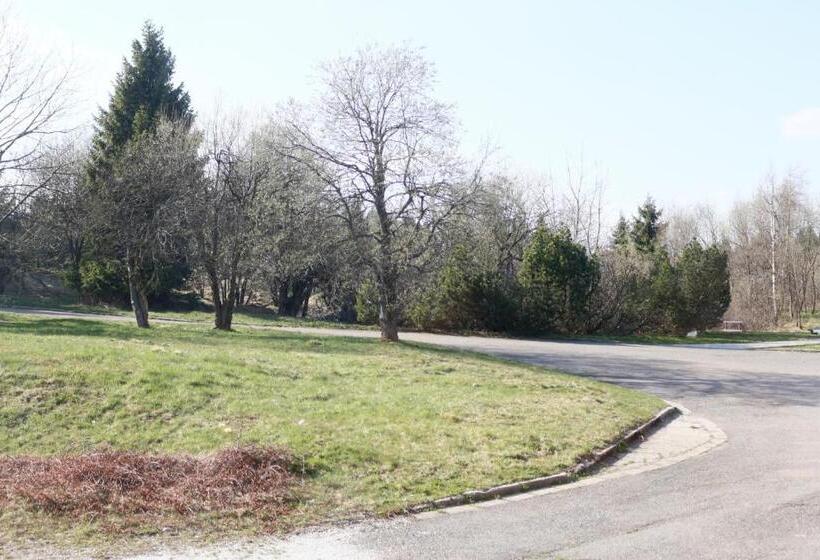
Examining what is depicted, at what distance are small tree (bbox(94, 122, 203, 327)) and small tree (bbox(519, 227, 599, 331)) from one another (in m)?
16.9

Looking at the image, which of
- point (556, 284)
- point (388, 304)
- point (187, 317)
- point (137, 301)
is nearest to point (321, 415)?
point (388, 304)

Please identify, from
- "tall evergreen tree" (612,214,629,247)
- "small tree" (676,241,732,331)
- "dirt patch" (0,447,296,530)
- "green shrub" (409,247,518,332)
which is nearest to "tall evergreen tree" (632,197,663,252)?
"tall evergreen tree" (612,214,629,247)

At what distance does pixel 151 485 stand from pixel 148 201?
19785 mm

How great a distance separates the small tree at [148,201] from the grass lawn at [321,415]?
8.68 meters

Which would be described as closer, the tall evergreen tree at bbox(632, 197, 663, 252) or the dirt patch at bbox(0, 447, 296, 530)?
the dirt patch at bbox(0, 447, 296, 530)

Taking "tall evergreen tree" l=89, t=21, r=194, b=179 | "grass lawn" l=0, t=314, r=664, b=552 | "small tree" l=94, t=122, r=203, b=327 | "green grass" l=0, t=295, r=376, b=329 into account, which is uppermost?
"tall evergreen tree" l=89, t=21, r=194, b=179

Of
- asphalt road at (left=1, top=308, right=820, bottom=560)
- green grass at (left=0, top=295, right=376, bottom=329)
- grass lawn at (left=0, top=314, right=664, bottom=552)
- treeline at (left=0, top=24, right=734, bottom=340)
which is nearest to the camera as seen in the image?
asphalt road at (left=1, top=308, right=820, bottom=560)

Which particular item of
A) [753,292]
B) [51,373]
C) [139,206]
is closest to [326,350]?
[51,373]

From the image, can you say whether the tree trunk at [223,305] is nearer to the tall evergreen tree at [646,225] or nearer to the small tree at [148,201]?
the small tree at [148,201]

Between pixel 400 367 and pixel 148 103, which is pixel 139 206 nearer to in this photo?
pixel 400 367

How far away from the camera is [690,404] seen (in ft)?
49.2

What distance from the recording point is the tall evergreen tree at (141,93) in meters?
39.7

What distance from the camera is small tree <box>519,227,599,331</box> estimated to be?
3534 centimetres

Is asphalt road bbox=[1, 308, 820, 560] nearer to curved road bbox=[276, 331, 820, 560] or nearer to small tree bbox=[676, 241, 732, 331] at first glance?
curved road bbox=[276, 331, 820, 560]
